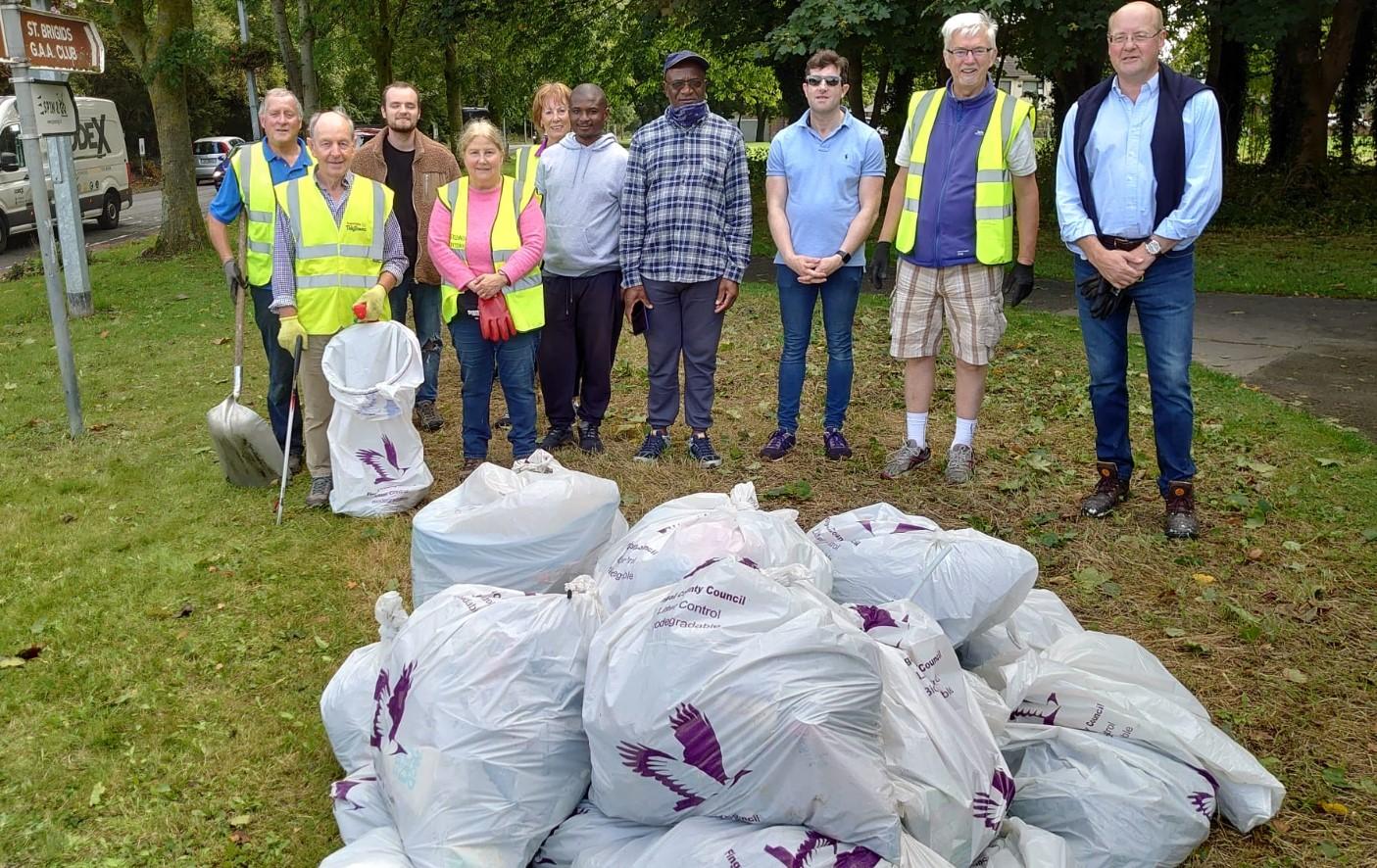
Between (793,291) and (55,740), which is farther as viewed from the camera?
(793,291)

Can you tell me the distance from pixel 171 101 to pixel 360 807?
14.2m

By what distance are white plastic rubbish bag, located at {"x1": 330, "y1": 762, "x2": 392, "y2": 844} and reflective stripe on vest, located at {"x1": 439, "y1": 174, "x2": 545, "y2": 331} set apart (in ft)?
9.53

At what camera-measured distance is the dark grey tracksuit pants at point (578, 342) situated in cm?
582

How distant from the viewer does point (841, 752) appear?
2.20 m

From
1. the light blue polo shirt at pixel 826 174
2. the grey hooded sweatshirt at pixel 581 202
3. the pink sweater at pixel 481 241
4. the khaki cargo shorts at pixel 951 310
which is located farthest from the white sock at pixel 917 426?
the pink sweater at pixel 481 241

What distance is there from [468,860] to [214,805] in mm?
1023

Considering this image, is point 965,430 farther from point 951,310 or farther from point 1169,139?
point 1169,139

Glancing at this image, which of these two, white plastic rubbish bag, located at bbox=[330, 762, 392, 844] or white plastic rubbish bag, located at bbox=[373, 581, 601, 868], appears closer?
white plastic rubbish bag, located at bbox=[373, 581, 601, 868]

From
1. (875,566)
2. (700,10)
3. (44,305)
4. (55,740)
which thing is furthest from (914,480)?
(700,10)

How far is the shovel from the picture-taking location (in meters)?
5.48

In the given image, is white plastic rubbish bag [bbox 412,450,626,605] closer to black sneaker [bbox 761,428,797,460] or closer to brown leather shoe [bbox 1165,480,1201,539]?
black sneaker [bbox 761,428,797,460]

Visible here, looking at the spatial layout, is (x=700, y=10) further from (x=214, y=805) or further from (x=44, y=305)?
(x=214, y=805)

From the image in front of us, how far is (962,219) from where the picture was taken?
16.7ft

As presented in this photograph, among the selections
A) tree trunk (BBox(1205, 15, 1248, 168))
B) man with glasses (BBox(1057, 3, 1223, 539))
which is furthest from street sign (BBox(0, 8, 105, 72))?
tree trunk (BBox(1205, 15, 1248, 168))
